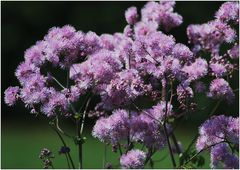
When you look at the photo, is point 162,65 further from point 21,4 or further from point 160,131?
point 21,4

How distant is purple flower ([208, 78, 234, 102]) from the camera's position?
246cm

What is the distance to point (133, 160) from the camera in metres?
2.18

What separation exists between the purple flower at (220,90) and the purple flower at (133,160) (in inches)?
17.1

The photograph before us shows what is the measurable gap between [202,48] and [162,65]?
604 millimetres

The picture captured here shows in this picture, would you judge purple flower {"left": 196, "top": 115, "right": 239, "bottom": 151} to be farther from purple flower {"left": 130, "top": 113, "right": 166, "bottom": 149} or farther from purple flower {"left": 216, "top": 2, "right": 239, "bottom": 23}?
purple flower {"left": 216, "top": 2, "right": 239, "bottom": 23}

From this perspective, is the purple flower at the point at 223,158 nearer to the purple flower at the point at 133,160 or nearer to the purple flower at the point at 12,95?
the purple flower at the point at 133,160

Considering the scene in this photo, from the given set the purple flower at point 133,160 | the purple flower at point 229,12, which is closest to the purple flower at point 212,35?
the purple flower at point 229,12

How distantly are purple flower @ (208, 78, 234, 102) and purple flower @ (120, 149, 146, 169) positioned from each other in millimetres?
435

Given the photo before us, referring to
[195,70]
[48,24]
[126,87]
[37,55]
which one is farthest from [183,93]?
[48,24]


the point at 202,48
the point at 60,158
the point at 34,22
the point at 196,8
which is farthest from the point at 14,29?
the point at 202,48

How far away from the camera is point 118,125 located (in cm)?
231

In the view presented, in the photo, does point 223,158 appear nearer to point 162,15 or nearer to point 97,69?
point 97,69

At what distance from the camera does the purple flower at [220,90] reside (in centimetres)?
246

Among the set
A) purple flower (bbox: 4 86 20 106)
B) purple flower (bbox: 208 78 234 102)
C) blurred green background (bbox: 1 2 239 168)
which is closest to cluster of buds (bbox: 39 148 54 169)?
purple flower (bbox: 4 86 20 106)
